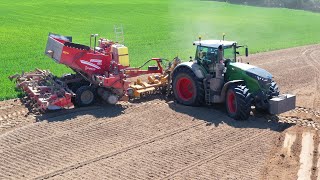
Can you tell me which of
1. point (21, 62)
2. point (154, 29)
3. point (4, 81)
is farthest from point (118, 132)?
point (154, 29)

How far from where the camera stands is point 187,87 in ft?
54.9

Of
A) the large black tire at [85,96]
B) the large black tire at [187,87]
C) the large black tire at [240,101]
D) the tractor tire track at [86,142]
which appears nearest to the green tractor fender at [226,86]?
the large black tire at [240,101]

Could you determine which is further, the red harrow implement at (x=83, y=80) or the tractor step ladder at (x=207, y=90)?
the tractor step ladder at (x=207, y=90)

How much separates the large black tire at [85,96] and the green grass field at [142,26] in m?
3.07

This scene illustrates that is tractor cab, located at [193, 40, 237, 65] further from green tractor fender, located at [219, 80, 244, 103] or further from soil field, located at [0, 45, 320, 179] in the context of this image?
soil field, located at [0, 45, 320, 179]

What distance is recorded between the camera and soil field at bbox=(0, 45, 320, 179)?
11156 millimetres

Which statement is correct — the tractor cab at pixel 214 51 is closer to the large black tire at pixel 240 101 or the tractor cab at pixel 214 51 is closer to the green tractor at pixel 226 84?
the green tractor at pixel 226 84

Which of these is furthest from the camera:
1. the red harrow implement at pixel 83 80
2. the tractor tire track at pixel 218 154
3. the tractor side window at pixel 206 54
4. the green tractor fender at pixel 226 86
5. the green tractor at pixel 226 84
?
the tractor side window at pixel 206 54

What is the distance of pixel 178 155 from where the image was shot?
1206 centimetres

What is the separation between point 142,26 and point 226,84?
27191 millimetres

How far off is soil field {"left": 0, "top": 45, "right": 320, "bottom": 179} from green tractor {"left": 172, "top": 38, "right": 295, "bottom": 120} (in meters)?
0.43

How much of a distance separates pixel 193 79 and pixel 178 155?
14.4 ft

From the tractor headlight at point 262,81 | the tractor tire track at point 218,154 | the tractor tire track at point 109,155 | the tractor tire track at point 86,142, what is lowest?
the tractor tire track at point 218,154

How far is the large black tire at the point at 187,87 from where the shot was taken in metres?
15.8
